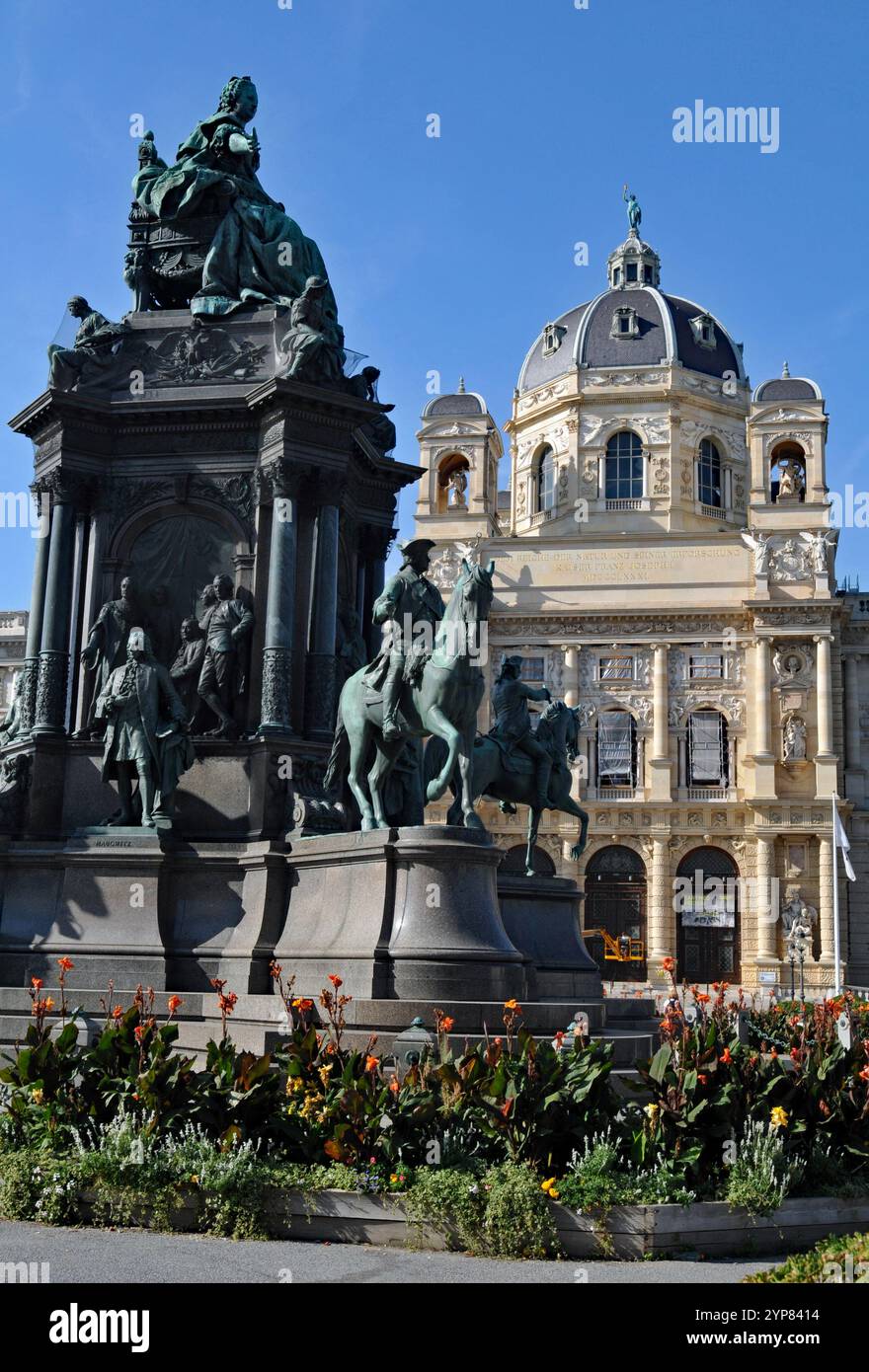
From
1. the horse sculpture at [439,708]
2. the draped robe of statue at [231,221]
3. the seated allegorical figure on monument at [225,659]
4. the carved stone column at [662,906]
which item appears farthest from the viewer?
the carved stone column at [662,906]

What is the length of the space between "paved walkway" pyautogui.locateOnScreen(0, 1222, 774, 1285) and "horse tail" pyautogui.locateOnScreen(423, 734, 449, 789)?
8.87 meters

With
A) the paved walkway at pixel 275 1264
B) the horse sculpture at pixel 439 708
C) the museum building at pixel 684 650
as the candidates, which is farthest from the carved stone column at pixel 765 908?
the paved walkway at pixel 275 1264

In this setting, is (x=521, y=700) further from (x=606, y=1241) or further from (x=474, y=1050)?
(x=606, y=1241)

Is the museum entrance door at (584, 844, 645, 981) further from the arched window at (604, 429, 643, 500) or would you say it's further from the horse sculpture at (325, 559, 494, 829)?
the horse sculpture at (325, 559, 494, 829)

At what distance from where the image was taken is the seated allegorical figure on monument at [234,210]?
1830 centimetres

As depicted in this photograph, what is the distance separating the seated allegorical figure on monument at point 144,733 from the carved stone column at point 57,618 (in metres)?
1.11

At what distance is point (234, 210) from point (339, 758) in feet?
25.1

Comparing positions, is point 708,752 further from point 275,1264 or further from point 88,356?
point 275,1264

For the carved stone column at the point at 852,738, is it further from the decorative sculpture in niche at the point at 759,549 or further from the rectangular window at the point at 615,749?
the rectangular window at the point at 615,749
